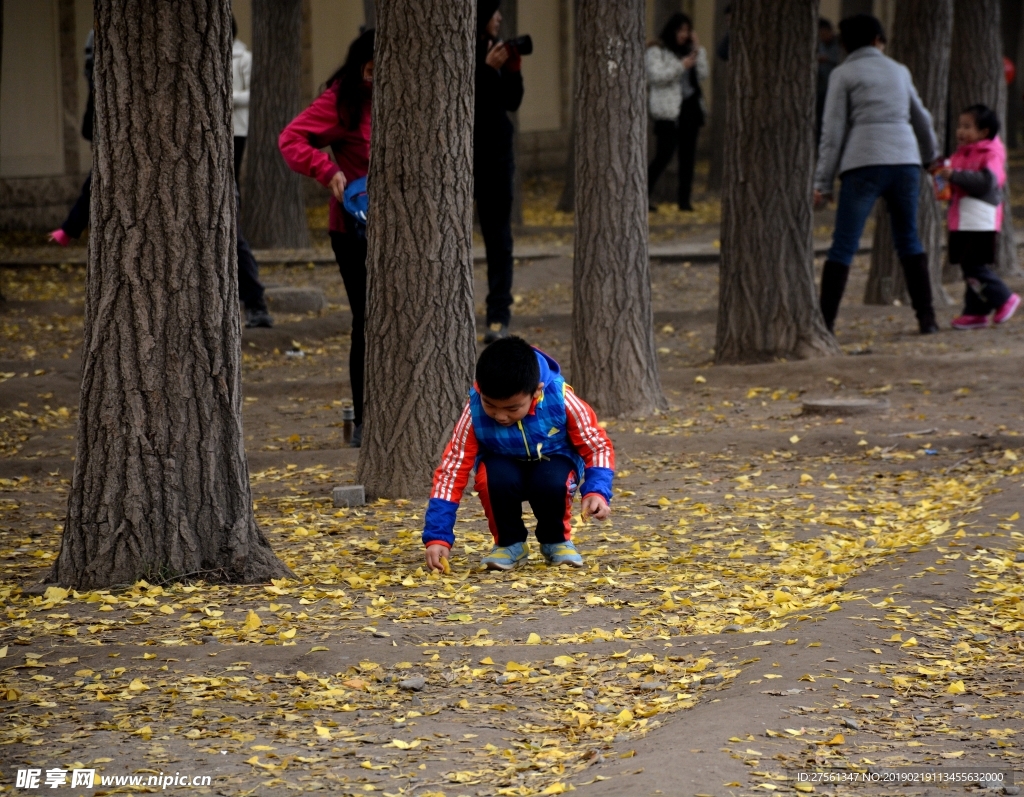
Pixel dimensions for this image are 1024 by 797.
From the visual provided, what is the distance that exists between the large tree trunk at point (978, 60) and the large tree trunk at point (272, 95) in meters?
6.17

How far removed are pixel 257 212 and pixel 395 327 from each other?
9042mm

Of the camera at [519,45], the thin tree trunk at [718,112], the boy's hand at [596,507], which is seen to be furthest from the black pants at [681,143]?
the boy's hand at [596,507]

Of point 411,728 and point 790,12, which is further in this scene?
point 790,12

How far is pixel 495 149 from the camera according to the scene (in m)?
9.33

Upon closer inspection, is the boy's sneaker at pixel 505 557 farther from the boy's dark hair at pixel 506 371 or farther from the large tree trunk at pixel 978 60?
the large tree trunk at pixel 978 60

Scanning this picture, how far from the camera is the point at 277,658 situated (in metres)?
4.13

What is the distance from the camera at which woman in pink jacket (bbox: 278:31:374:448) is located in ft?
22.3

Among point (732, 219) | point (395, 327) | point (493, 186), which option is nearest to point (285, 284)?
point (493, 186)

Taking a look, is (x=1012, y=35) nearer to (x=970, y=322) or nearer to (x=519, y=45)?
(x=970, y=322)

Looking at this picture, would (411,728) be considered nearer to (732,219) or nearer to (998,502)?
(998,502)

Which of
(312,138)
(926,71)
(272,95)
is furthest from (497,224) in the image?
(272,95)

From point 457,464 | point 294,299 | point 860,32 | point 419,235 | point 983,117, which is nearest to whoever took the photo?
point 457,464

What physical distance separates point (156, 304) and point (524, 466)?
1.40 meters

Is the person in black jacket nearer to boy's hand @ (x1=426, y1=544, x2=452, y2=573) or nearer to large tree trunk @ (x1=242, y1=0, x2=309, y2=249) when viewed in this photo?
boy's hand @ (x1=426, y1=544, x2=452, y2=573)
